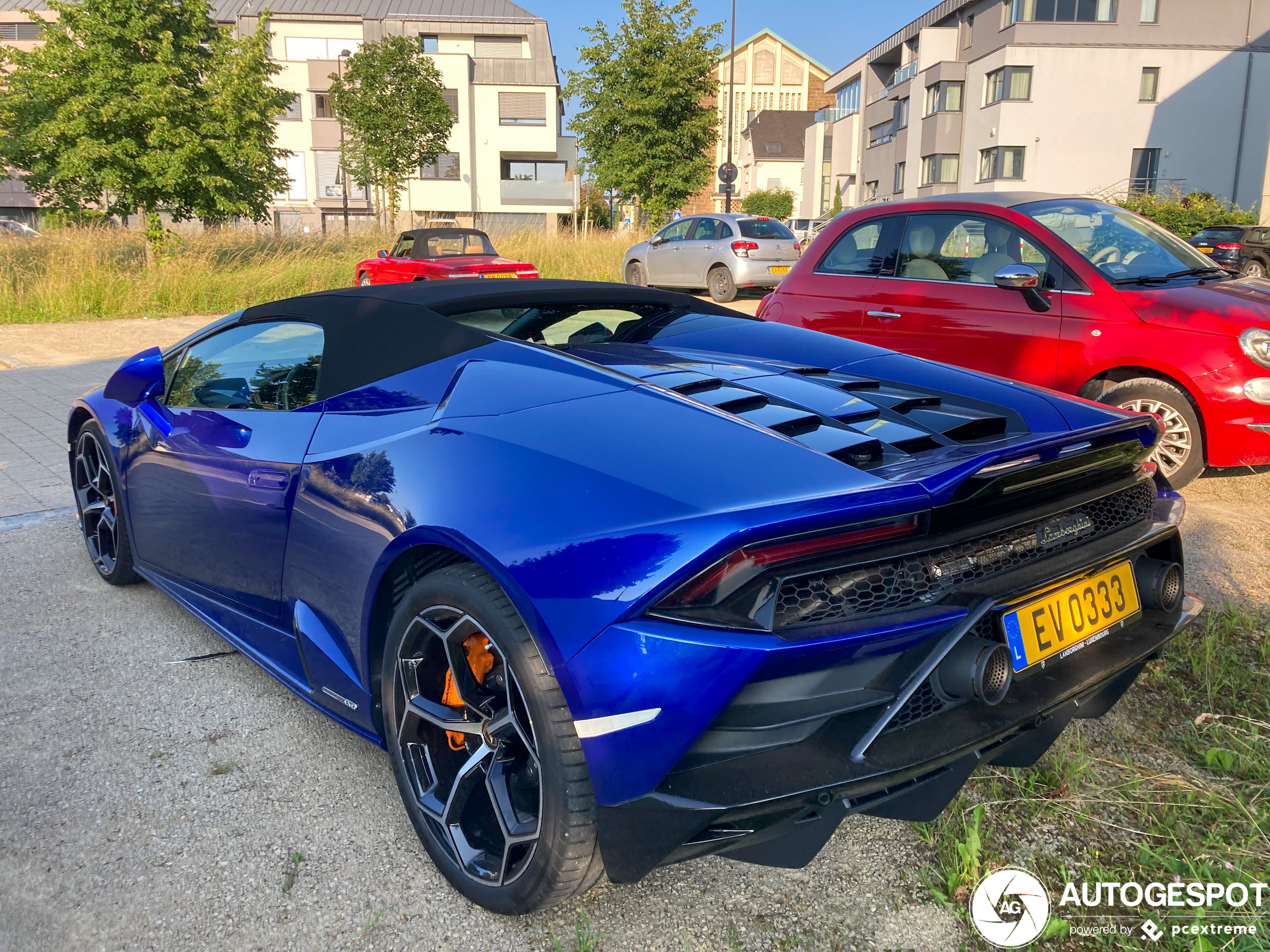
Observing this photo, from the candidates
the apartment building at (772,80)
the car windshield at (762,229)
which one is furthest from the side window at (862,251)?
the apartment building at (772,80)

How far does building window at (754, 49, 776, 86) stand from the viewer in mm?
89375

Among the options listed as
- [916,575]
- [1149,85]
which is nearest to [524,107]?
[1149,85]

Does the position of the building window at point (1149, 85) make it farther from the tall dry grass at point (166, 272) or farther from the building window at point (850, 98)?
the tall dry grass at point (166, 272)

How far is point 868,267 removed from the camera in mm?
6324

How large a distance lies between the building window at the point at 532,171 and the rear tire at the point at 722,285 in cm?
3457

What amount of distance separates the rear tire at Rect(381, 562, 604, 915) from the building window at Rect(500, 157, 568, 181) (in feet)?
162

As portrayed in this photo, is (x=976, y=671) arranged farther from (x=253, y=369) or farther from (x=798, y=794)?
(x=253, y=369)

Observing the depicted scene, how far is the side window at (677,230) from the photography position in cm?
1751

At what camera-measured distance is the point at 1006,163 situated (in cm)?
3953

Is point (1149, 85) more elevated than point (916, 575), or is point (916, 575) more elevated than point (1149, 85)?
point (1149, 85)

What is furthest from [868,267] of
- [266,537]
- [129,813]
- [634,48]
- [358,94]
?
[358,94]

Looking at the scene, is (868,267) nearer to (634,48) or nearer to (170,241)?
(170,241)

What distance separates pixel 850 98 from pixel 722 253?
160 ft

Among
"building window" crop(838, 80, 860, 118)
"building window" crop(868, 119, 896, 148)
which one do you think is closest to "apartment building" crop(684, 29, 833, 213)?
"building window" crop(838, 80, 860, 118)
